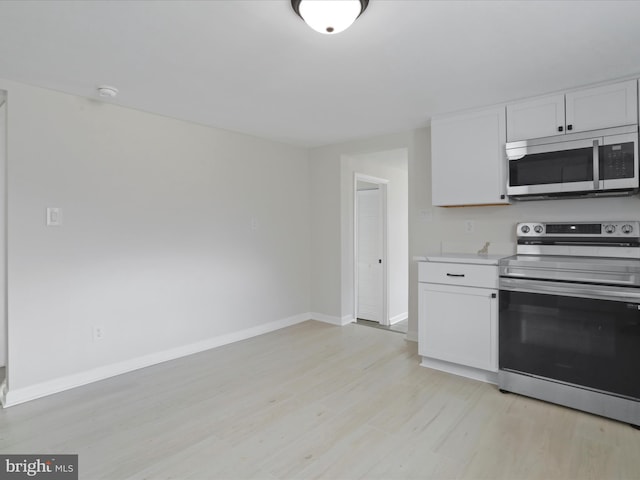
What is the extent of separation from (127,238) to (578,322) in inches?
138

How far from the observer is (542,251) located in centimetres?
296

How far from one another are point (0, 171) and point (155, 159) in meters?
1.16

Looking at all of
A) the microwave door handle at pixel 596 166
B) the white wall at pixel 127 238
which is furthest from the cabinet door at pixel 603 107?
the white wall at pixel 127 238

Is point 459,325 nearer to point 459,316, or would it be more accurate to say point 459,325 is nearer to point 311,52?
point 459,316

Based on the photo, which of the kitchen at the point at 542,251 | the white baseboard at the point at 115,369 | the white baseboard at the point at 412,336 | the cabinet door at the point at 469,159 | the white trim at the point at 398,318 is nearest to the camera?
the kitchen at the point at 542,251

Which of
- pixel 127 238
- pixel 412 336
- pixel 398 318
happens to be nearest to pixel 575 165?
pixel 412 336

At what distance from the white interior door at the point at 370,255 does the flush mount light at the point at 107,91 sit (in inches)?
132

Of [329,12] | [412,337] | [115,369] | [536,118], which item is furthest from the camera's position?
[412,337]

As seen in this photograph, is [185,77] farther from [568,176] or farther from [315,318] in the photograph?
[315,318]

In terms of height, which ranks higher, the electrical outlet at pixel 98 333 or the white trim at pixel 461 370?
the electrical outlet at pixel 98 333

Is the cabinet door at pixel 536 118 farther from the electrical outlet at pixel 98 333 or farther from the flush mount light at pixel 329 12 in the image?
the electrical outlet at pixel 98 333

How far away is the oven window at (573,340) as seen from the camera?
218 centimetres

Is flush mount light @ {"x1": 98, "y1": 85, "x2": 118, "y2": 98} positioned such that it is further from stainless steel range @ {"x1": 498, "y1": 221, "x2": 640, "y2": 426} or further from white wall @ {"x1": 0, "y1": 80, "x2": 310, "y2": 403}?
stainless steel range @ {"x1": 498, "y1": 221, "x2": 640, "y2": 426}

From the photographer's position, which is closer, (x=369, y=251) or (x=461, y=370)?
(x=461, y=370)
